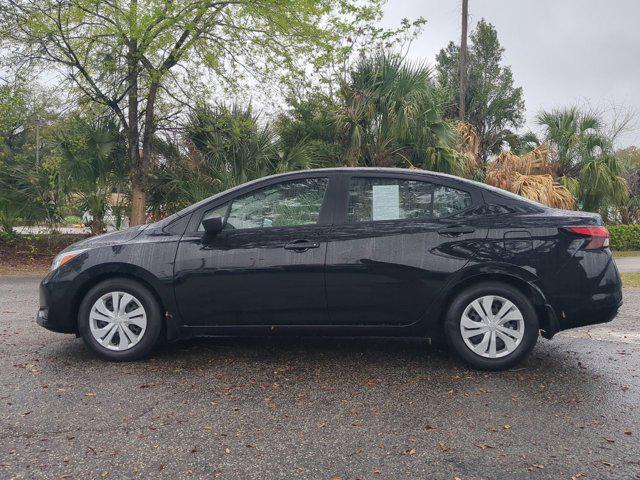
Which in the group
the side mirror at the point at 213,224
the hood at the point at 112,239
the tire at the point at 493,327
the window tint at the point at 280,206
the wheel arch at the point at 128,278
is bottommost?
the tire at the point at 493,327

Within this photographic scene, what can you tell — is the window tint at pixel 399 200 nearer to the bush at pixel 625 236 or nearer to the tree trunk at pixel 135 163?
the tree trunk at pixel 135 163

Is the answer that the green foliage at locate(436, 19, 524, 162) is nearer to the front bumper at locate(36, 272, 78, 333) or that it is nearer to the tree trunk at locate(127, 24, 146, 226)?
the tree trunk at locate(127, 24, 146, 226)

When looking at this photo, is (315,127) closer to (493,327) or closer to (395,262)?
(395,262)

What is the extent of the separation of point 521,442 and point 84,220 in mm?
12630

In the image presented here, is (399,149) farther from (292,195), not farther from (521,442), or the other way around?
(521,442)

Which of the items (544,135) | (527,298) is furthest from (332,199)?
(544,135)

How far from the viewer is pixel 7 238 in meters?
14.4

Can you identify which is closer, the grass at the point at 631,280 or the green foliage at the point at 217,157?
the grass at the point at 631,280

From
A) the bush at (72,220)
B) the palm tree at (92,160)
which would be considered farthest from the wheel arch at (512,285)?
the bush at (72,220)

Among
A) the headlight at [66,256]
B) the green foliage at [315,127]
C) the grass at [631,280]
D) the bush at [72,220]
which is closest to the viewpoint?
the headlight at [66,256]

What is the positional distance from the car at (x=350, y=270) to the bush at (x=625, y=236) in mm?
19006

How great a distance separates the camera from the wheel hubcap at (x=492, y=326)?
14.1 ft

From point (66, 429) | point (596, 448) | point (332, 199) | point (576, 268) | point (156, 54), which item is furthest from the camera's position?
point (156, 54)

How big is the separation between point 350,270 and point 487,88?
36828 mm
